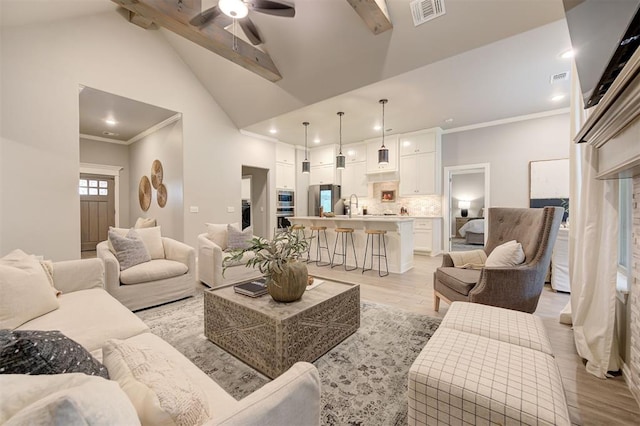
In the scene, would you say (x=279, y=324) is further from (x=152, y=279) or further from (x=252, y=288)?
(x=152, y=279)

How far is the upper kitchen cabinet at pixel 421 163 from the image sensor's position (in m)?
6.10

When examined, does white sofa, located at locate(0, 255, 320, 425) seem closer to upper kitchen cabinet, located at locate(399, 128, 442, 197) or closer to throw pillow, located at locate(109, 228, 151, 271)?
throw pillow, located at locate(109, 228, 151, 271)

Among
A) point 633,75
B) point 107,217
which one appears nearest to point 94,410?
point 633,75

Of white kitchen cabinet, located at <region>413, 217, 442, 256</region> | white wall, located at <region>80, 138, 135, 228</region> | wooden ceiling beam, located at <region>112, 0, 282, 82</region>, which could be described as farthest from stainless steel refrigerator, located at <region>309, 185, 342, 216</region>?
white wall, located at <region>80, 138, 135, 228</region>

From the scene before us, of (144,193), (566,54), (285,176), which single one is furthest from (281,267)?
(144,193)

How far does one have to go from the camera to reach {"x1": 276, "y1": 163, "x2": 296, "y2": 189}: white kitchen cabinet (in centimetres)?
728

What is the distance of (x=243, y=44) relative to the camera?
12.8 feet

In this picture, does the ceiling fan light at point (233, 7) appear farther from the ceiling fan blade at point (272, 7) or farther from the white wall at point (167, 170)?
the white wall at point (167, 170)

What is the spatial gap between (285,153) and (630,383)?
704cm

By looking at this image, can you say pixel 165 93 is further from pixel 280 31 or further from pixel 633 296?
pixel 633 296

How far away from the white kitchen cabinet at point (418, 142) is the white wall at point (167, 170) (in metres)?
4.94

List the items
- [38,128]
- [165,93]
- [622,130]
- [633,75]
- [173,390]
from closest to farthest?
[173,390] → [633,75] → [622,130] → [38,128] → [165,93]

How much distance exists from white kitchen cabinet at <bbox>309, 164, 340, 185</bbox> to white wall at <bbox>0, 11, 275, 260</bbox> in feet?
12.8

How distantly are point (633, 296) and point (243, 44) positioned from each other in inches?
190
